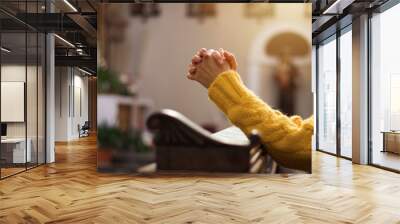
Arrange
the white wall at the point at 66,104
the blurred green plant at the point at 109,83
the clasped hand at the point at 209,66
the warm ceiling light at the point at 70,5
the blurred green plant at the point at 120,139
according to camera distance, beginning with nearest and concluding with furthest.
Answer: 1. the clasped hand at the point at 209,66
2. the blurred green plant at the point at 120,139
3. the blurred green plant at the point at 109,83
4. the warm ceiling light at the point at 70,5
5. the white wall at the point at 66,104

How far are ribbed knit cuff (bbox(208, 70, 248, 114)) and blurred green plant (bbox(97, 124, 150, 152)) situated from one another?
1.33 meters

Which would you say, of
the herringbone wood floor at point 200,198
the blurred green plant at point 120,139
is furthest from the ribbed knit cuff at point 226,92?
the blurred green plant at point 120,139

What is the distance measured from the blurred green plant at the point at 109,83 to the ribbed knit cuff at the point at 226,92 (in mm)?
1540

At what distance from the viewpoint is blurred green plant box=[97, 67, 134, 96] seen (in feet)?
14.8

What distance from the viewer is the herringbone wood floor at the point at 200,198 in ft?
11.6

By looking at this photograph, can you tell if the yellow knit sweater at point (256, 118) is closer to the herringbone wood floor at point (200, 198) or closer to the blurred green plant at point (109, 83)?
the herringbone wood floor at point (200, 198)

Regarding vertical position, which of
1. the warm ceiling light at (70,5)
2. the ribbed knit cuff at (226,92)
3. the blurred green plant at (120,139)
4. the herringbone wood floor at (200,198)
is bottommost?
the herringbone wood floor at (200,198)

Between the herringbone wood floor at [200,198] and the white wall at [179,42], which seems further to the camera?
the white wall at [179,42]

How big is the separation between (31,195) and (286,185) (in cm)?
302

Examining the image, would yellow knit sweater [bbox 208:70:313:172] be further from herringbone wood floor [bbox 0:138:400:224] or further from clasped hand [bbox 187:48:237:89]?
herringbone wood floor [bbox 0:138:400:224]

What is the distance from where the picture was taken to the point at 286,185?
505 cm

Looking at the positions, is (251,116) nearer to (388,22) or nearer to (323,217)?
(323,217)

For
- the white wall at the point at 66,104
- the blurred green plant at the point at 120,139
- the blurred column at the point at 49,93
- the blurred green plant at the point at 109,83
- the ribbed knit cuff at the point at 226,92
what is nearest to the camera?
the ribbed knit cuff at the point at 226,92

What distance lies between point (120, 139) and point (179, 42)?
1317 mm
